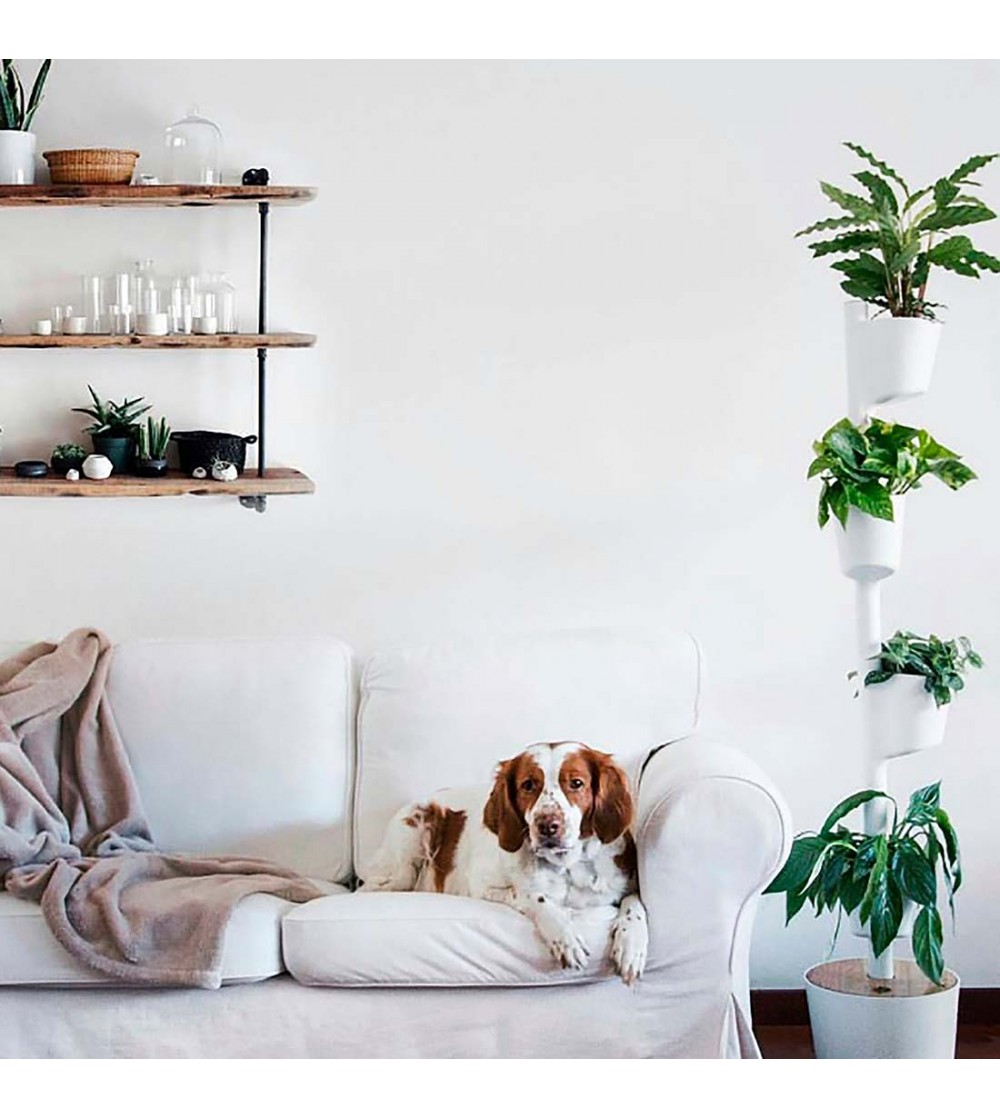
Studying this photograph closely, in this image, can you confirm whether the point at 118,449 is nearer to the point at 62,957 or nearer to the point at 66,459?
the point at 66,459

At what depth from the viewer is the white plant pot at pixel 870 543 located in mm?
3012

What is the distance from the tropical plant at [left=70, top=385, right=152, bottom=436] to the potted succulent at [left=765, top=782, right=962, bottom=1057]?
1655 millimetres

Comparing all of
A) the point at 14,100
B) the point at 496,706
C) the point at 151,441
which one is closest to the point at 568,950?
the point at 496,706

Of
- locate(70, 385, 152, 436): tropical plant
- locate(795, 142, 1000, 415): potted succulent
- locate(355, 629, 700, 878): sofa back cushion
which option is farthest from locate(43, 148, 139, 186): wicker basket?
locate(795, 142, 1000, 415): potted succulent

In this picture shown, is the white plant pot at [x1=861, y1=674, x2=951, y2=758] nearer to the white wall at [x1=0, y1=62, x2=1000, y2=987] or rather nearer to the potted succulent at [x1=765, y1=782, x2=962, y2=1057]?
the potted succulent at [x1=765, y1=782, x2=962, y2=1057]

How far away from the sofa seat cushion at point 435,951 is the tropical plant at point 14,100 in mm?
1778

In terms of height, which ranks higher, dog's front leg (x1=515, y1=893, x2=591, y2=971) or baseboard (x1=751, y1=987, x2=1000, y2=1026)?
dog's front leg (x1=515, y1=893, x2=591, y2=971)

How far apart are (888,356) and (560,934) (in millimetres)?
1228

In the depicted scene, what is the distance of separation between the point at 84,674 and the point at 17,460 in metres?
0.64

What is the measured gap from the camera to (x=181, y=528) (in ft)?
11.7

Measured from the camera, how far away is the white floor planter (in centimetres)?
297

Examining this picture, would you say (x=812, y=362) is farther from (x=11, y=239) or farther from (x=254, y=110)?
(x=11, y=239)

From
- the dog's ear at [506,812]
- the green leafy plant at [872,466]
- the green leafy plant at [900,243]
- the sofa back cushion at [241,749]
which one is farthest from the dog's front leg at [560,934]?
the green leafy plant at [900,243]
